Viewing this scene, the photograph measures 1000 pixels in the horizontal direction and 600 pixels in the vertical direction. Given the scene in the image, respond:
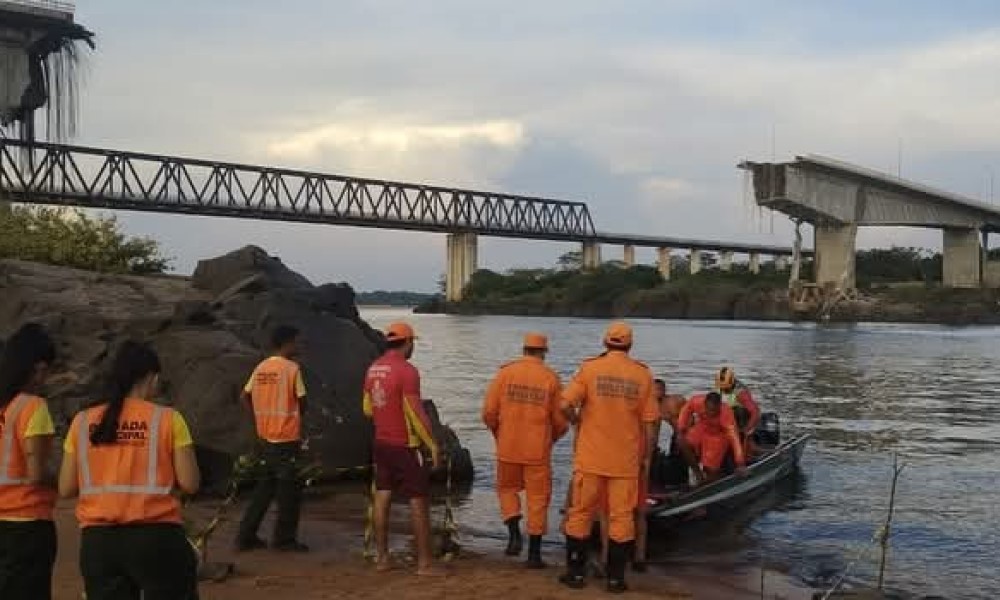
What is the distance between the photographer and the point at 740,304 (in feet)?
397

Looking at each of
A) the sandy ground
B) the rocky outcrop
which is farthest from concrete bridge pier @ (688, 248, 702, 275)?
the sandy ground

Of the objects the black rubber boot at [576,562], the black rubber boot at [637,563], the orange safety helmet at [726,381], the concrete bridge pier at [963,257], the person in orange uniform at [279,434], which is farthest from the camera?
the concrete bridge pier at [963,257]

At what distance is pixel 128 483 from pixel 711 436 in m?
9.22

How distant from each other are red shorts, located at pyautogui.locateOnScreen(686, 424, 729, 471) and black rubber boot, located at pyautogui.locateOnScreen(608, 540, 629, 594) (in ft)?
14.7

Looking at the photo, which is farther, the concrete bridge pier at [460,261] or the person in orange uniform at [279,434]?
the concrete bridge pier at [460,261]

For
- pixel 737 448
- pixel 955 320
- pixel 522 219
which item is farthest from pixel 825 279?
pixel 737 448

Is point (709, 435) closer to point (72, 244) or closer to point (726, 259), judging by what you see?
point (72, 244)

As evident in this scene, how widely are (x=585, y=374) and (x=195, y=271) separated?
11937 mm

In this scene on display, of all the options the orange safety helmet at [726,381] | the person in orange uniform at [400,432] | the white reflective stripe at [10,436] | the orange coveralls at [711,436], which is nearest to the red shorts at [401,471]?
the person in orange uniform at [400,432]

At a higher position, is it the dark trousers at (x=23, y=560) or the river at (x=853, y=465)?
the dark trousers at (x=23, y=560)

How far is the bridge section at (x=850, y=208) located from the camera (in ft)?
302

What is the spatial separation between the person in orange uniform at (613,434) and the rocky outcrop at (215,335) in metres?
6.21

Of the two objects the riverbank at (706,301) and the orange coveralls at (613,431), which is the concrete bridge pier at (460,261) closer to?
the riverbank at (706,301)

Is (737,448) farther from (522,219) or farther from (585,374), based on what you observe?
(522,219)
